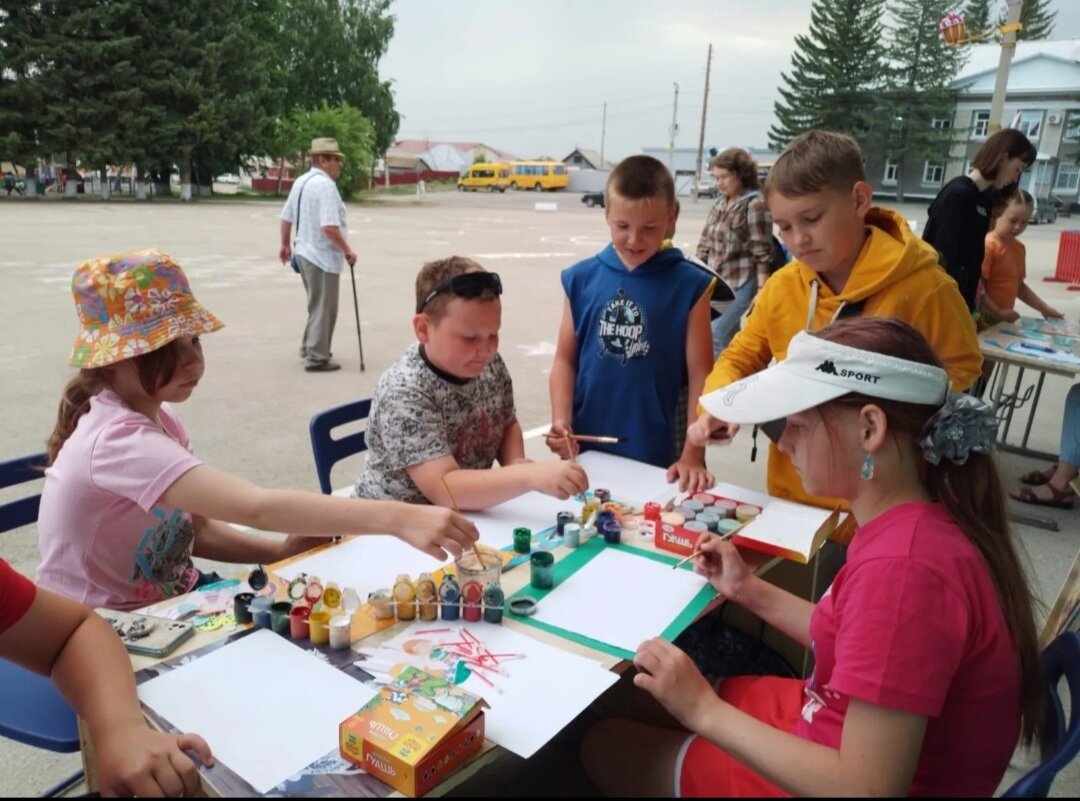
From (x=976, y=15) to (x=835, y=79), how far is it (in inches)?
534

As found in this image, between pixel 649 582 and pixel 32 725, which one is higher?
pixel 649 582

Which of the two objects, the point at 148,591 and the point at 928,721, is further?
the point at 148,591

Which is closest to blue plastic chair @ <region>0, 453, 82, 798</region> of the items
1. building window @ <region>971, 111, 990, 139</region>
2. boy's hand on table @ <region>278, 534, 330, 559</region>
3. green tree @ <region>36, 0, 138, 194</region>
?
boy's hand on table @ <region>278, 534, 330, 559</region>

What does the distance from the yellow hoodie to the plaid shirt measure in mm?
3393

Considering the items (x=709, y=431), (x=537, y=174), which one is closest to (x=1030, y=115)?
(x=537, y=174)

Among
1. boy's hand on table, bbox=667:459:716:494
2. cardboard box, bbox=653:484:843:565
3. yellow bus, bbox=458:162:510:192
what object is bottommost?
cardboard box, bbox=653:484:843:565

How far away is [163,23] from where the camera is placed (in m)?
27.4

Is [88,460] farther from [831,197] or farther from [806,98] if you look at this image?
[806,98]

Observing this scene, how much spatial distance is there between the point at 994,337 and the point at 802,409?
399cm

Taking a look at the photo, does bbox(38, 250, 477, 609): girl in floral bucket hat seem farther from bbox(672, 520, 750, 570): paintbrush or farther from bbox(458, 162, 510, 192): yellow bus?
bbox(458, 162, 510, 192): yellow bus

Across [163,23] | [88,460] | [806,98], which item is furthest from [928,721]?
[163,23]

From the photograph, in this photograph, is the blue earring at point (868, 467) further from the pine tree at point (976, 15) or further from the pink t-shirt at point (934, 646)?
the pine tree at point (976, 15)

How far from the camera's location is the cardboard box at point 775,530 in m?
1.79

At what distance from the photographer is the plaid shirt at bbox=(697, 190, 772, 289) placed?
5491 millimetres
